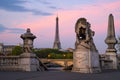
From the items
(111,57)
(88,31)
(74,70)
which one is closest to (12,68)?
(74,70)

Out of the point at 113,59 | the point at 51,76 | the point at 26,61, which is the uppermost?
the point at 113,59

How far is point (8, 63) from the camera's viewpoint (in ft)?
88.4

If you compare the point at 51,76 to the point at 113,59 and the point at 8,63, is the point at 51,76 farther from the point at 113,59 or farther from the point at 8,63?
the point at 113,59

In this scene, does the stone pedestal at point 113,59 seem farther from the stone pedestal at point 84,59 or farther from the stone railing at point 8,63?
the stone railing at point 8,63

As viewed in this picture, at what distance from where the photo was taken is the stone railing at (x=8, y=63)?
87.9ft

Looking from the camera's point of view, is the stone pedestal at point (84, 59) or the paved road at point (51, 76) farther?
the stone pedestal at point (84, 59)

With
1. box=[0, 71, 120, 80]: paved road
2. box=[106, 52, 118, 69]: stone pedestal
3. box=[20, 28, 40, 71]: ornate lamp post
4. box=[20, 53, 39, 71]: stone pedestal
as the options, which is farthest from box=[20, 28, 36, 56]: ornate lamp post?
box=[106, 52, 118, 69]: stone pedestal

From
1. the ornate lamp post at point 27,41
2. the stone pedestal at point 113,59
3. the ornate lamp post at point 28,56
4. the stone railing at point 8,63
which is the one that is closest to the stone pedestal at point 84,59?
the ornate lamp post at point 28,56

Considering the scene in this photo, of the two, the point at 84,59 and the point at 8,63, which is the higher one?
the point at 84,59

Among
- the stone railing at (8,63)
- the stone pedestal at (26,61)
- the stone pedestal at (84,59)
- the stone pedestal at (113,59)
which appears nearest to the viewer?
the stone pedestal at (84,59)

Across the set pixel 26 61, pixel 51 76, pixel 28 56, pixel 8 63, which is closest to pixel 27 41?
pixel 28 56

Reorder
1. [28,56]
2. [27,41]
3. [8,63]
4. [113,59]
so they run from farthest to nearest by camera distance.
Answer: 1. [113,59]
2. [27,41]
3. [8,63]
4. [28,56]

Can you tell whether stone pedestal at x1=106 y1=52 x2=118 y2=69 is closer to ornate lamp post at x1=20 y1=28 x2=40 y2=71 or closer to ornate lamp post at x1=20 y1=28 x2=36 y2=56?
ornate lamp post at x1=20 y1=28 x2=40 y2=71

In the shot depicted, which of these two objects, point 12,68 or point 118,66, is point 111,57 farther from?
point 12,68
